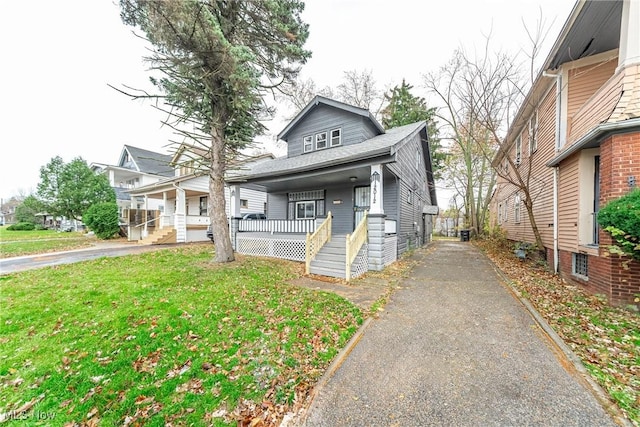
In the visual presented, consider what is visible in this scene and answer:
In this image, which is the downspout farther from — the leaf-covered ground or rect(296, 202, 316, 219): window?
rect(296, 202, 316, 219): window

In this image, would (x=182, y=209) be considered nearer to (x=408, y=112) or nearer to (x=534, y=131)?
(x=534, y=131)

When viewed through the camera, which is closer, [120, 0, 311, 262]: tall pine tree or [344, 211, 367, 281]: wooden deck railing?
[120, 0, 311, 262]: tall pine tree

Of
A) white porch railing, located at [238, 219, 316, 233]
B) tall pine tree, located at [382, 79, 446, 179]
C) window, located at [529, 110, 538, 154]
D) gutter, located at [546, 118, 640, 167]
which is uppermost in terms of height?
tall pine tree, located at [382, 79, 446, 179]

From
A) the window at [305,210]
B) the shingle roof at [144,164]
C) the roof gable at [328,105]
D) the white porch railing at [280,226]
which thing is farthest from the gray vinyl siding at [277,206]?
the shingle roof at [144,164]

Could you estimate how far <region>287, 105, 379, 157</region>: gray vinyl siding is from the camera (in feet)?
39.7

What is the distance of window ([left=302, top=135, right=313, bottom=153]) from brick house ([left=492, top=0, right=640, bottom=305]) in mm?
9757

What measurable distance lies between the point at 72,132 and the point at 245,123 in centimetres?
2481

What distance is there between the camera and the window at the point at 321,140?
13.2 meters

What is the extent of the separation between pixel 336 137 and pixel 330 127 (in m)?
0.69

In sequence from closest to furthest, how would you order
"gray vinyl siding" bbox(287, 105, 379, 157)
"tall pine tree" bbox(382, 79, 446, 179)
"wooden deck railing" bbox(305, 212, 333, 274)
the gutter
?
the gutter → "wooden deck railing" bbox(305, 212, 333, 274) → "gray vinyl siding" bbox(287, 105, 379, 157) → "tall pine tree" bbox(382, 79, 446, 179)

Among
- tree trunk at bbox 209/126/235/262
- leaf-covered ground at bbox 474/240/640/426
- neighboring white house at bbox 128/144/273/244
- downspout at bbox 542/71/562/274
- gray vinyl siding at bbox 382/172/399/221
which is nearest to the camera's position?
leaf-covered ground at bbox 474/240/640/426

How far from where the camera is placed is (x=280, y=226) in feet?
35.1

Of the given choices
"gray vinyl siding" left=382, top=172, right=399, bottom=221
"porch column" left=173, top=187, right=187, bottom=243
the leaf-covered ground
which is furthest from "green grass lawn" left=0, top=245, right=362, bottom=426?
"porch column" left=173, top=187, right=187, bottom=243

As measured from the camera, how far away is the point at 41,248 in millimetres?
12953
